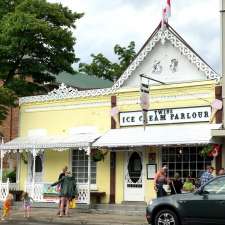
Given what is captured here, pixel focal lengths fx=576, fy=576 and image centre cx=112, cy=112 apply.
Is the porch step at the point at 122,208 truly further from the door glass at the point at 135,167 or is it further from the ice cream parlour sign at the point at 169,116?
the ice cream parlour sign at the point at 169,116

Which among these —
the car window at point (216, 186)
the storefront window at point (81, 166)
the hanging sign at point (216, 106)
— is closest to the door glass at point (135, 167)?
the storefront window at point (81, 166)

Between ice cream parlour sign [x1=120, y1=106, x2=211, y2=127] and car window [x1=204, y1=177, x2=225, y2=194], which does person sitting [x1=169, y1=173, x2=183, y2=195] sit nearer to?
ice cream parlour sign [x1=120, y1=106, x2=211, y2=127]

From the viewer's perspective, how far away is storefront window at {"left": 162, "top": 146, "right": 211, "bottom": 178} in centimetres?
2188

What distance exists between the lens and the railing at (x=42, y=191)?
2325cm

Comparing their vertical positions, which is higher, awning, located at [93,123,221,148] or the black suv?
awning, located at [93,123,221,148]

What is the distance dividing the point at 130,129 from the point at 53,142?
3.49m

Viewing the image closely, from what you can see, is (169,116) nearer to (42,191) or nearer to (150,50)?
(150,50)

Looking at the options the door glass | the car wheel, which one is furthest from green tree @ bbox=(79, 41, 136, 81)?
the car wheel

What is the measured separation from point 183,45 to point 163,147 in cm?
407

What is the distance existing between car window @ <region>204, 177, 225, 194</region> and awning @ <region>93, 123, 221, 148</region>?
6.34 metres

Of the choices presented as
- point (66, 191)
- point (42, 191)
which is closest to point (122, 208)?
point (66, 191)

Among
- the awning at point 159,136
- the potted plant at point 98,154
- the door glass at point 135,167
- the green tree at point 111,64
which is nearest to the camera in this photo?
the awning at point 159,136

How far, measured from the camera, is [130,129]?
76.7ft

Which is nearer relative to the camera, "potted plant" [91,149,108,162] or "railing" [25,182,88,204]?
"railing" [25,182,88,204]
